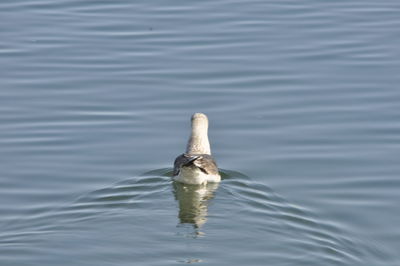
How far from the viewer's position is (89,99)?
20953 mm

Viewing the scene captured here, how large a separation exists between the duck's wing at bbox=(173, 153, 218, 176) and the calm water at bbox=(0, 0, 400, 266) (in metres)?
0.28

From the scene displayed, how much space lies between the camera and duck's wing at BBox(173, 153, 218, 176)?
17.3 m

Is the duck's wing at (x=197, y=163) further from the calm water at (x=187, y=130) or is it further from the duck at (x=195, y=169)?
the calm water at (x=187, y=130)

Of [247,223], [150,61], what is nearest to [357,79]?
[150,61]

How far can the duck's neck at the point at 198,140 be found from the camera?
18.5 metres

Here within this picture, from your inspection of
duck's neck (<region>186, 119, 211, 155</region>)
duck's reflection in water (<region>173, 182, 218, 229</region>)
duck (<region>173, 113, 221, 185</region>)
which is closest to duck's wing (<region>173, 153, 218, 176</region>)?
duck (<region>173, 113, 221, 185</region>)

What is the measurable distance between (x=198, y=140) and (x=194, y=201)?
1.98m

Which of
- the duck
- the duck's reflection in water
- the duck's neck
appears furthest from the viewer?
the duck's neck

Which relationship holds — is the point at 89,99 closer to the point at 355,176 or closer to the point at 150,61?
the point at 150,61

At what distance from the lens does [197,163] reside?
17.5 m

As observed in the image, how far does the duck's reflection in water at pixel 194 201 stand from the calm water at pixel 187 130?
43 millimetres

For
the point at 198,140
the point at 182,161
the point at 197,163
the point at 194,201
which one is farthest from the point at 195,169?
the point at 198,140

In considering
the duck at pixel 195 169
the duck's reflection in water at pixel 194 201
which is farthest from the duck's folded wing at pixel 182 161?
the duck's reflection in water at pixel 194 201

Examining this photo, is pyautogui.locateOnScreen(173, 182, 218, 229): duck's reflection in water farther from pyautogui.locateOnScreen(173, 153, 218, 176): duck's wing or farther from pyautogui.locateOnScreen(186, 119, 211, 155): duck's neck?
pyautogui.locateOnScreen(186, 119, 211, 155): duck's neck
